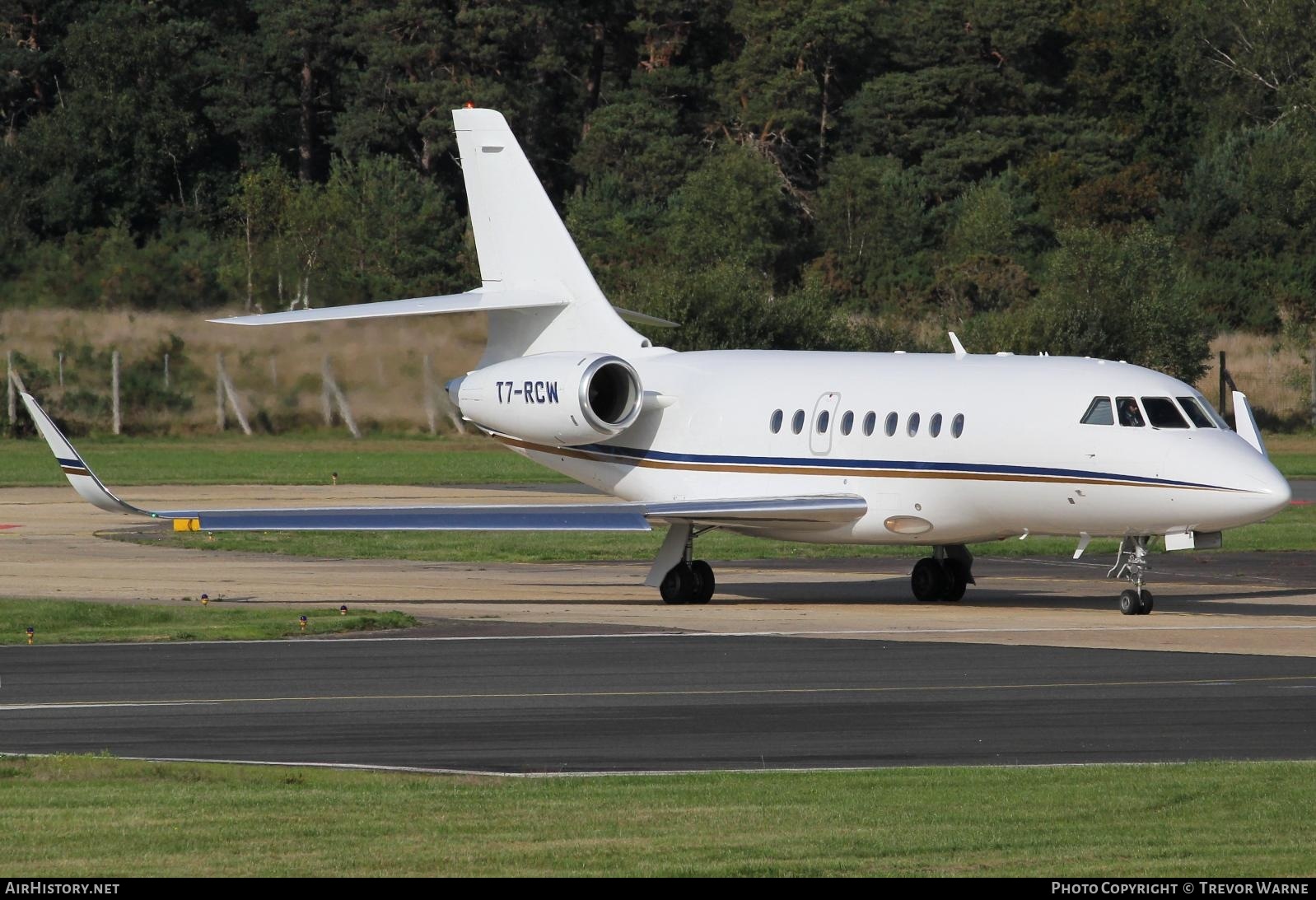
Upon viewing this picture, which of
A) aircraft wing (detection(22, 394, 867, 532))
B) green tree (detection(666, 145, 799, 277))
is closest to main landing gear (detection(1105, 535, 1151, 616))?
aircraft wing (detection(22, 394, 867, 532))

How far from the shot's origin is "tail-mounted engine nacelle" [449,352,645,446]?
26484mm

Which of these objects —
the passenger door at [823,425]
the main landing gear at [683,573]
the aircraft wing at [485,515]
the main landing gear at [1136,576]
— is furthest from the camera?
the main landing gear at [683,573]

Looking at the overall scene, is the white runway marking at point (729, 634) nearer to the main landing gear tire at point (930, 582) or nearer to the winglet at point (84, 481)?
the winglet at point (84, 481)

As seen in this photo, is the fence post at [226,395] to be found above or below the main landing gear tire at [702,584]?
below

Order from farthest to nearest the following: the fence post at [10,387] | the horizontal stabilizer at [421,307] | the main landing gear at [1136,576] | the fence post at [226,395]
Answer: the fence post at [10,387]
the fence post at [226,395]
the horizontal stabilizer at [421,307]
the main landing gear at [1136,576]

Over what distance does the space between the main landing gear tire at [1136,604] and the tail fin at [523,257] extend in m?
7.99

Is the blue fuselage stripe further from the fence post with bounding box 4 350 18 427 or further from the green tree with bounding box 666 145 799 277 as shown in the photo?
the green tree with bounding box 666 145 799 277

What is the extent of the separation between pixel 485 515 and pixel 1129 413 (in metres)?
7.34

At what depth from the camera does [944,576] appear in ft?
85.6

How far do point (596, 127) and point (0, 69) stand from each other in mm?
23411

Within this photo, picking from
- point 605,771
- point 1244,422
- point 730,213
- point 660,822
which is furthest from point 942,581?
point 730,213

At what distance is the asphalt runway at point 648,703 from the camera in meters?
13.9

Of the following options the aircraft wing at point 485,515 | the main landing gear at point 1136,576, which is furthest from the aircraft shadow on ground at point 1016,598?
the aircraft wing at point 485,515

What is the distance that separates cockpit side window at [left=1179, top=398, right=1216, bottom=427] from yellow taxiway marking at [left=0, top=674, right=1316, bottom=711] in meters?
5.95
